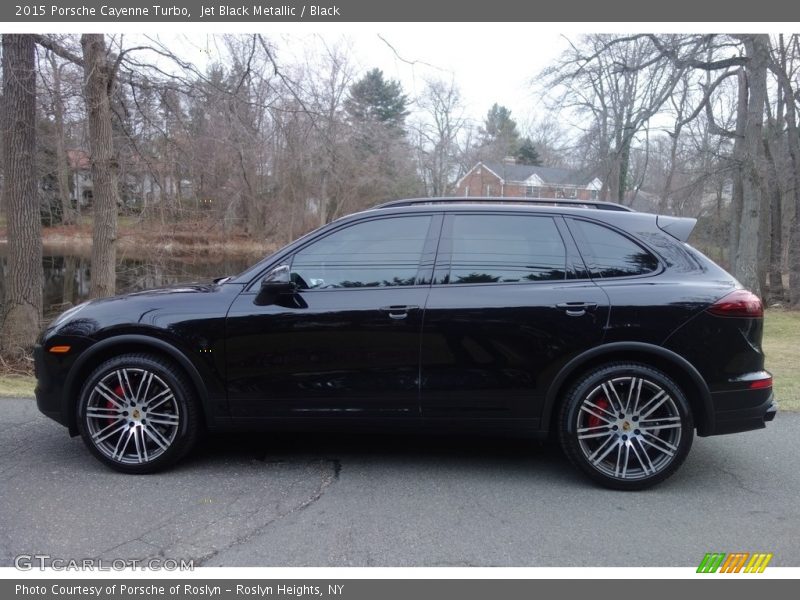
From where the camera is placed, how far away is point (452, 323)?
12.8ft

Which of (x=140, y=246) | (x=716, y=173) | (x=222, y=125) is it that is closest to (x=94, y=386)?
(x=222, y=125)

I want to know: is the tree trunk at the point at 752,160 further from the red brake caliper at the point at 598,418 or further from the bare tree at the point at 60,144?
the bare tree at the point at 60,144

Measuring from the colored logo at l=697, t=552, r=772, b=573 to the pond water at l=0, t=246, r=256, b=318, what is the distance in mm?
3944

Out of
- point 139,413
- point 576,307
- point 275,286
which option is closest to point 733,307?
point 576,307

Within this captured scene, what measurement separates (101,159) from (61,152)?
8006 mm

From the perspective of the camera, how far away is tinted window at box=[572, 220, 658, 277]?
4.01 meters

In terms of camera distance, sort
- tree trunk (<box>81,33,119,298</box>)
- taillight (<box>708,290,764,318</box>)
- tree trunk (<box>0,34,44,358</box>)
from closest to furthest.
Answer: taillight (<box>708,290,764,318</box>)
tree trunk (<box>81,33,119,298</box>)
tree trunk (<box>0,34,44,358</box>)

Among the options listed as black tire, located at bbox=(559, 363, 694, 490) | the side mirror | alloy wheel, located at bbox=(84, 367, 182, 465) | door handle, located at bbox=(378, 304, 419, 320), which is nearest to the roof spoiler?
black tire, located at bbox=(559, 363, 694, 490)

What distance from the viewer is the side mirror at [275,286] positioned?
3945mm

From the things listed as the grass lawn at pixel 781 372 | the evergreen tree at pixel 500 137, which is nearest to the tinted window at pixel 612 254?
the grass lawn at pixel 781 372

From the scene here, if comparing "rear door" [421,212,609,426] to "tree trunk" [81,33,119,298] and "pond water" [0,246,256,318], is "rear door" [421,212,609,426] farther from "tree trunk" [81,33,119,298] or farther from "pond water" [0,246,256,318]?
"tree trunk" [81,33,119,298]

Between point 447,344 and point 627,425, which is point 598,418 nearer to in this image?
point 627,425

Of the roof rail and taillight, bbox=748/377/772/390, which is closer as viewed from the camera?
taillight, bbox=748/377/772/390

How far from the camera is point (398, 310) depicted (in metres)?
3.93
